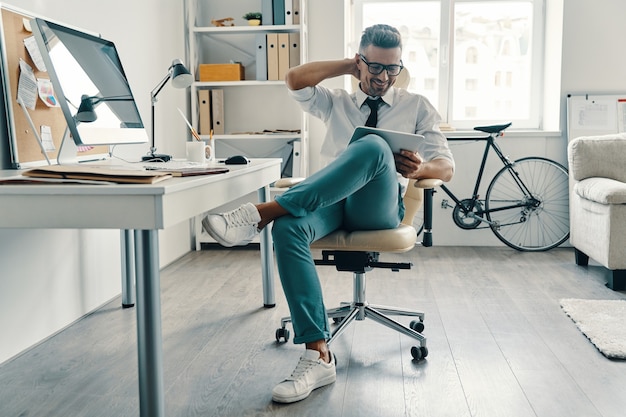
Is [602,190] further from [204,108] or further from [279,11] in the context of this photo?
[204,108]

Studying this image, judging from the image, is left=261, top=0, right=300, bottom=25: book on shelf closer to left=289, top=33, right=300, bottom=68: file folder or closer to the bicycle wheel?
left=289, top=33, right=300, bottom=68: file folder

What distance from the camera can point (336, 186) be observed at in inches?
74.3

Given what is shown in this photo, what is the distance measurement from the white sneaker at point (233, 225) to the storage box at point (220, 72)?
7.70 ft

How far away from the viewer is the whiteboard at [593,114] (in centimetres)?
410

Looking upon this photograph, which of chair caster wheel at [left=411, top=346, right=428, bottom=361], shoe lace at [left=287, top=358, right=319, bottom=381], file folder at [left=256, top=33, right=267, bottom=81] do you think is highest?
file folder at [left=256, top=33, right=267, bottom=81]

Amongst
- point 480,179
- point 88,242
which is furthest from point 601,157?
point 88,242

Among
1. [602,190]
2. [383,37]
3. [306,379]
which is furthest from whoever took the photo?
[602,190]

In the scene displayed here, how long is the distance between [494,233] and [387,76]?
2173mm

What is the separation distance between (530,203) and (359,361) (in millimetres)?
2418

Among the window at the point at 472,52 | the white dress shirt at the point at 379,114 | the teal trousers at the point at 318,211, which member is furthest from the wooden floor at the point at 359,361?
the window at the point at 472,52

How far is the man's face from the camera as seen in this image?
2.27m

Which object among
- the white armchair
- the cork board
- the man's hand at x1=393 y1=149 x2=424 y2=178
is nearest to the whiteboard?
the white armchair

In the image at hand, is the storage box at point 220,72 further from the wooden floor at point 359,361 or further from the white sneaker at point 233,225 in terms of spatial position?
the white sneaker at point 233,225

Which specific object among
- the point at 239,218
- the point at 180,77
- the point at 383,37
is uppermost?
the point at 383,37
